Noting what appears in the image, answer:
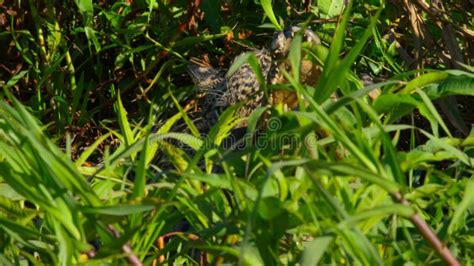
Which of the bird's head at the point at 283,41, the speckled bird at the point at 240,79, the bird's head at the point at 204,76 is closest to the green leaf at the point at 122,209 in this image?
the speckled bird at the point at 240,79

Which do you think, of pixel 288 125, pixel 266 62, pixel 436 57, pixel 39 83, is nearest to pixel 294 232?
pixel 288 125

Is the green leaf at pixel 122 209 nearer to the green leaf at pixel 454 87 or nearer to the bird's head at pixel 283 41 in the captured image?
the green leaf at pixel 454 87

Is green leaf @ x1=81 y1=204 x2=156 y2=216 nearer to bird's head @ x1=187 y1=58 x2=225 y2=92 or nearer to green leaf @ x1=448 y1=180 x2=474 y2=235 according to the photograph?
green leaf @ x1=448 y1=180 x2=474 y2=235

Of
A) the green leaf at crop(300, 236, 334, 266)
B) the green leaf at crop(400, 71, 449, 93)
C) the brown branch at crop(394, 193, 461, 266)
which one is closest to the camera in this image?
the green leaf at crop(300, 236, 334, 266)

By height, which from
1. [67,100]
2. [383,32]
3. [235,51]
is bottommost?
[67,100]

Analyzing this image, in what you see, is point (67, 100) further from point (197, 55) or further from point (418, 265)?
point (418, 265)

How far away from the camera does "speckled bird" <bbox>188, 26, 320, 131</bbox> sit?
2.67 metres

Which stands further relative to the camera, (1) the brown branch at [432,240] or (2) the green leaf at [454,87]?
(2) the green leaf at [454,87]

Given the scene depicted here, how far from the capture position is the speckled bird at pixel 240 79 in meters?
2.67

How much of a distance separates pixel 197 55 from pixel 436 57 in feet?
3.07

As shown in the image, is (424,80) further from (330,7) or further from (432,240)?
(330,7)

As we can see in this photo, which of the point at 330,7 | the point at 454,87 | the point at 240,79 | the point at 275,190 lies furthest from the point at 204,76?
the point at 275,190

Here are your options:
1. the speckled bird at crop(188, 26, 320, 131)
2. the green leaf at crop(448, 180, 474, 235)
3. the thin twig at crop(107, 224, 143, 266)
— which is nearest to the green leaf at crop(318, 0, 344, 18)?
the speckled bird at crop(188, 26, 320, 131)

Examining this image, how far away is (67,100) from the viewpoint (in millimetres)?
3275
